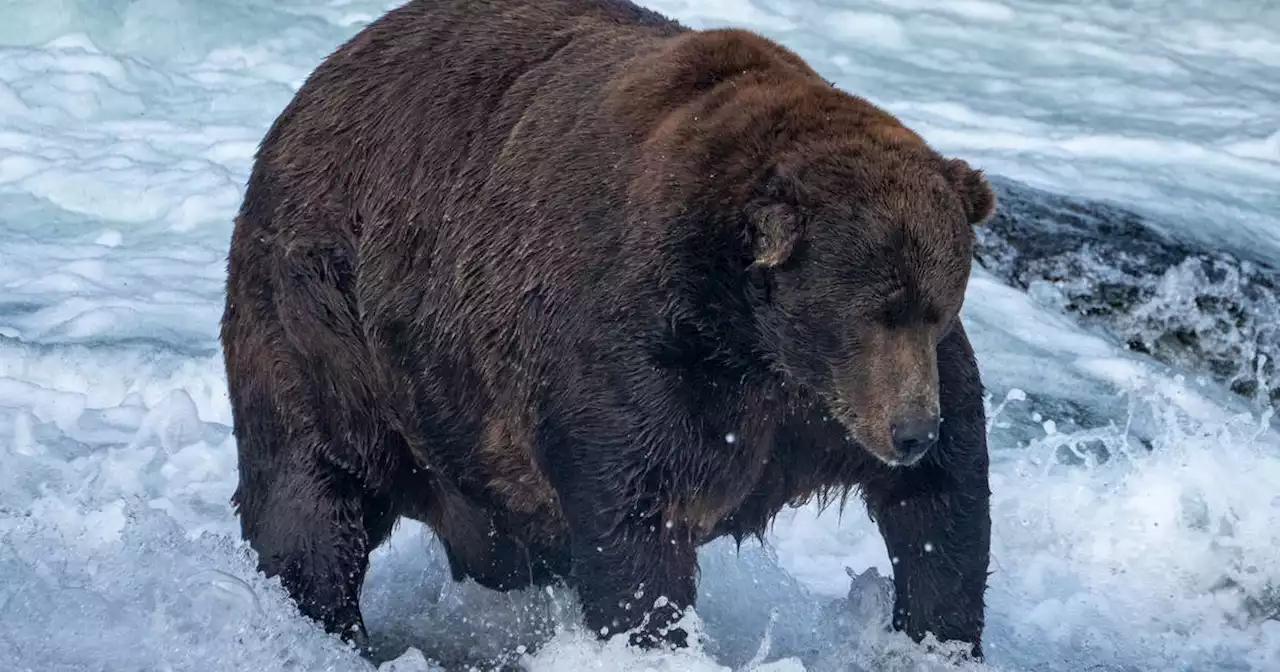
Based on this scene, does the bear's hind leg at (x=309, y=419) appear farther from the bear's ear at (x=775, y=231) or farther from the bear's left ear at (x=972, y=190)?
the bear's left ear at (x=972, y=190)

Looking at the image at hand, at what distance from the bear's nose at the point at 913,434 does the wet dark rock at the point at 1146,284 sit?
472 centimetres

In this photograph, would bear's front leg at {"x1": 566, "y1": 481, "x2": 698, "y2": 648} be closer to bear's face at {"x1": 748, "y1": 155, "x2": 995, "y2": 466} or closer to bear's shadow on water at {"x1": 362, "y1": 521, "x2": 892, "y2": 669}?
bear's face at {"x1": 748, "y1": 155, "x2": 995, "y2": 466}

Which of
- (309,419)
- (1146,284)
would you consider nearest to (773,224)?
(309,419)

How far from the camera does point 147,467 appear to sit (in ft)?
25.0

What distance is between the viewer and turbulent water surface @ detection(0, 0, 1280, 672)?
5.77m

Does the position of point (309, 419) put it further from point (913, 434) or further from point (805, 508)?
point (805, 508)

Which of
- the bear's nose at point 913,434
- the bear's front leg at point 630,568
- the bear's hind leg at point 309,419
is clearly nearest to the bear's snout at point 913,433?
the bear's nose at point 913,434

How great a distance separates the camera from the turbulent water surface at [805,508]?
5.77m

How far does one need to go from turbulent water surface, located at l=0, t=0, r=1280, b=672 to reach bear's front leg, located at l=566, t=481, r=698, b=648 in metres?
0.11

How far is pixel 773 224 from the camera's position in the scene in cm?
419

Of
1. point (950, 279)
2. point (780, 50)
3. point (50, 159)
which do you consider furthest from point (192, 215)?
point (950, 279)

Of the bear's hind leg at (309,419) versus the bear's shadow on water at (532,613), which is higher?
the bear's hind leg at (309,419)

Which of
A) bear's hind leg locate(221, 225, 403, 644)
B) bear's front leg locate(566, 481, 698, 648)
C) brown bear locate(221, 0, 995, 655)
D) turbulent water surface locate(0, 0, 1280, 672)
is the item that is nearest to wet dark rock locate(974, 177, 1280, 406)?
turbulent water surface locate(0, 0, 1280, 672)

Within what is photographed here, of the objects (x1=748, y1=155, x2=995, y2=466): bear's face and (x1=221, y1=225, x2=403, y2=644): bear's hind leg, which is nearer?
(x1=748, y1=155, x2=995, y2=466): bear's face
